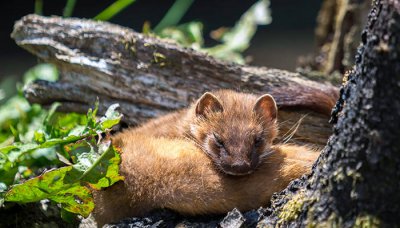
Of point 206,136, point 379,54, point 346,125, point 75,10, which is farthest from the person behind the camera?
point 75,10

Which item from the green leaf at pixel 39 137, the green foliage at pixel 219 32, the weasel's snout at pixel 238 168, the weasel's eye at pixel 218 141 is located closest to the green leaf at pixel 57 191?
the green leaf at pixel 39 137

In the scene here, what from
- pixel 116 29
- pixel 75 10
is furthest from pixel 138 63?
pixel 75 10

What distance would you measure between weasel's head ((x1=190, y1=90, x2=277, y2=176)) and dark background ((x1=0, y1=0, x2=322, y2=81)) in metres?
4.65

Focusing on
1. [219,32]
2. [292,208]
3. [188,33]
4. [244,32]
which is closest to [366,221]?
[292,208]

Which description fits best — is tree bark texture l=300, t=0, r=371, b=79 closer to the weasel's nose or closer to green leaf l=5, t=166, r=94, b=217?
the weasel's nose

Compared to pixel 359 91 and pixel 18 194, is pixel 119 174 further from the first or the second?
pixel 359 91

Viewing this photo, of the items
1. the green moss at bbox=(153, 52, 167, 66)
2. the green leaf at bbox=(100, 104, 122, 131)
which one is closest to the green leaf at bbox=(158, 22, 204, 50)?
the green moss at bbox=(153, 52, 167, 66)

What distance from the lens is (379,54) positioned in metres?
2.09

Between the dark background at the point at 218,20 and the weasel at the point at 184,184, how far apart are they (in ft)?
17.7

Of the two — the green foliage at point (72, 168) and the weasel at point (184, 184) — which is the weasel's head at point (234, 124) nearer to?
the weasel at point (184, 184)

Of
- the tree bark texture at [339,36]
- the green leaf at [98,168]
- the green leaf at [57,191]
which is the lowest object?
the green leaf at [57,191]

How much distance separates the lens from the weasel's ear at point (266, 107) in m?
3.78

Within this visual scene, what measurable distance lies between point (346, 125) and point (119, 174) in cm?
126

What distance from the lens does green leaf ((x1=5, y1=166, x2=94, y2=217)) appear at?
10.0 feet
